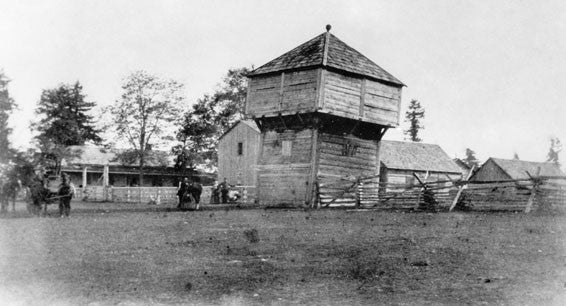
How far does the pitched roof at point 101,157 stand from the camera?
58.7 meters

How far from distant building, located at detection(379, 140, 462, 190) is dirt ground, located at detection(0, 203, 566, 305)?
3559 cm

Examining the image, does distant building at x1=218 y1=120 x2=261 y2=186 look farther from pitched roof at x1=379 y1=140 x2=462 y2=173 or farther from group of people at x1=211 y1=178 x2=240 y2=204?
pitched roof at x1=379 y1=140 x2=462 y2=173

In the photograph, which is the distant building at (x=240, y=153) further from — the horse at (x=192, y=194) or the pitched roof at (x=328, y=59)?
the horse at (x=192, y=194)

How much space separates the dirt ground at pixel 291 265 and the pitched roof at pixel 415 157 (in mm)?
36377

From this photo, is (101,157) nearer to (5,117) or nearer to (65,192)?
(5,117)

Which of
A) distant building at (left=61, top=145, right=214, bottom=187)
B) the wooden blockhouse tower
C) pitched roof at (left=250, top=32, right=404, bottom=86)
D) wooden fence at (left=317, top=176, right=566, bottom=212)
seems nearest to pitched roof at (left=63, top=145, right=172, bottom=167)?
distant building at (left=61, top=145, right=214, bottom=187)

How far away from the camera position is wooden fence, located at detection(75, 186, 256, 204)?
4041cm

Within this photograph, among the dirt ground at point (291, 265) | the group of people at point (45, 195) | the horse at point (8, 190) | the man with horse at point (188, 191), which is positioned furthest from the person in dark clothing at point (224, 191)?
the dirt ground at point (291, 265)

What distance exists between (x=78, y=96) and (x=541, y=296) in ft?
281

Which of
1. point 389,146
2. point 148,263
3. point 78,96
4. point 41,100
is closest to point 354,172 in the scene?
point 148,263

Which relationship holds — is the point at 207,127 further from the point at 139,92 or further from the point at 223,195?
the point at 223,195

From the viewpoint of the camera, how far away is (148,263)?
9.57 metres

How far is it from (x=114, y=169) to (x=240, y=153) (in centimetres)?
1759

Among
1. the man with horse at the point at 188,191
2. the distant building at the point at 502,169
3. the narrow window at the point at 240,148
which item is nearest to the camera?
the man with horse at the point at 188,191
